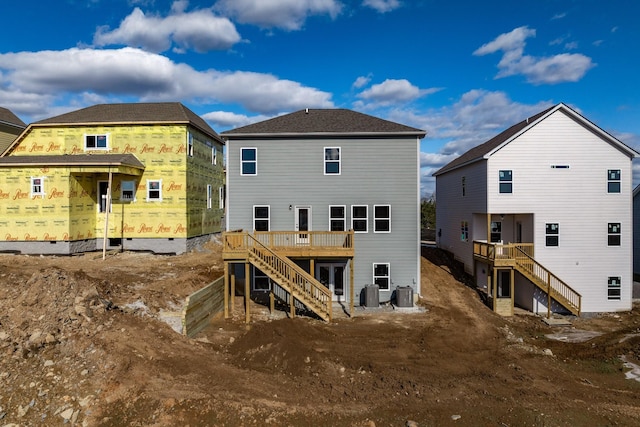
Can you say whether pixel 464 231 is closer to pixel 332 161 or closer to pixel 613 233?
pixel 613 233

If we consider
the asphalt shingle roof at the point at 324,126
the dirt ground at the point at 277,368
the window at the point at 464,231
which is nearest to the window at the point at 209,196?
the asphalt shingle roof at the point at 324,126

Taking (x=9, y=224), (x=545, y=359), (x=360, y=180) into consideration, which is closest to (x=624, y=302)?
(x=545, y=359)

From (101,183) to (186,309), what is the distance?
14.2 meters

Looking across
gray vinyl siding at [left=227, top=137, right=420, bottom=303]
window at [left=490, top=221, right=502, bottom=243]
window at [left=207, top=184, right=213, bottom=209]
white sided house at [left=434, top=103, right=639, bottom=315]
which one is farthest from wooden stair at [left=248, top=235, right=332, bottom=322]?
window at [left=490, top=221, right=502, bottom=243]

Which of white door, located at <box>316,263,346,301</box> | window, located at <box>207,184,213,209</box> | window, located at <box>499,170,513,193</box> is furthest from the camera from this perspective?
window, located at <box>207,184,213,209</box>

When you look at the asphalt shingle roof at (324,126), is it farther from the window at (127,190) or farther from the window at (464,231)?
the window at (127,190)

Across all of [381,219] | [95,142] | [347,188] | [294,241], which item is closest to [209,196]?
[95,142]

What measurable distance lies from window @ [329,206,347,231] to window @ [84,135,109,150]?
14553 millimetres

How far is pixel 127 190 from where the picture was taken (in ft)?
72.5

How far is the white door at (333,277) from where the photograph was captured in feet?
59.8

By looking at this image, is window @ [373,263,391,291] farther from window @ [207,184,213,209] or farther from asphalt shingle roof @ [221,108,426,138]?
window @ [207,184,213,209]

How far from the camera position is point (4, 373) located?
922 cm

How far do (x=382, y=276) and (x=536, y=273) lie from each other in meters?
7.83

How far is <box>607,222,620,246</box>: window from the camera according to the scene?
745 inches
